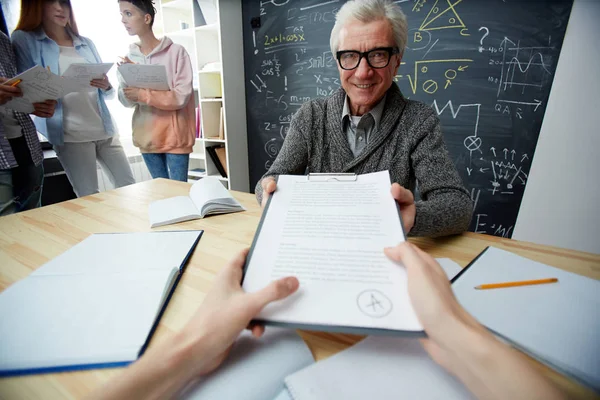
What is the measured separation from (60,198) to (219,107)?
1.61m

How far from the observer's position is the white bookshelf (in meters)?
2.38

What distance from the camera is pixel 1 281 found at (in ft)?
1.88

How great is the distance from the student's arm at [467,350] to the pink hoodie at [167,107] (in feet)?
6.09

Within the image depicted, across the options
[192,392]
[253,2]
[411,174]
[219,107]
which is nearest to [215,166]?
[219,107]

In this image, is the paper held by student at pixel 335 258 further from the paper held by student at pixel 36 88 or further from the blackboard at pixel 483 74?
the blackboard at pixel 483 74

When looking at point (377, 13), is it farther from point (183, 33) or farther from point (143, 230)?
point (183, 33)

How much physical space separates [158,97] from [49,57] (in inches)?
23.9

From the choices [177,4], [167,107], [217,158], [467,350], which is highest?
[177,4]

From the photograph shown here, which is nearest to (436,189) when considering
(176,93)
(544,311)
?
(544,311)

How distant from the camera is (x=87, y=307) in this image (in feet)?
1.54

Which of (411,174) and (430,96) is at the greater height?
(430,96)

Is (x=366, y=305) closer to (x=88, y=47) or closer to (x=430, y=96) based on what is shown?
(x=430, y=96)

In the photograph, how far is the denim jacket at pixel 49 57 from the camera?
1.53m

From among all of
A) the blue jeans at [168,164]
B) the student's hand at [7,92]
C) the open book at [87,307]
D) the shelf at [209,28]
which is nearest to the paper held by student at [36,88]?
the student's hand at [7,92]
